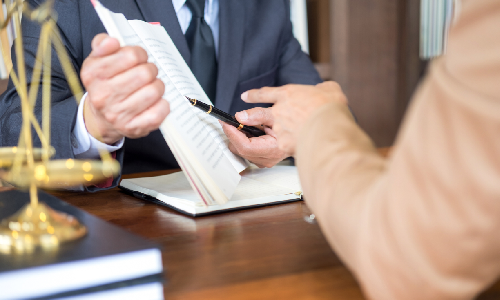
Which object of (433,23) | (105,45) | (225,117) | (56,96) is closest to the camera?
(105,45)

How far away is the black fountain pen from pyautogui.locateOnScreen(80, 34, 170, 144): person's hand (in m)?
0.14

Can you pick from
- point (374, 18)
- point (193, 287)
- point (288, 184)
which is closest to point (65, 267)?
point (193, 287)

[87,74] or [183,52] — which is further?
[183,52]

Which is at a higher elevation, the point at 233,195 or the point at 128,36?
the point at 128,36

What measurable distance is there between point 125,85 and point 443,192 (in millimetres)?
479

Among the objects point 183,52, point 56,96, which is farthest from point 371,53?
point 56,96

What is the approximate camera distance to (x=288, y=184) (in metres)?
0.85

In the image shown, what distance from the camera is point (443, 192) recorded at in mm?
272

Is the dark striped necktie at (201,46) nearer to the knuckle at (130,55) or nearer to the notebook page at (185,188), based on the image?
the notebook page at (185,188)

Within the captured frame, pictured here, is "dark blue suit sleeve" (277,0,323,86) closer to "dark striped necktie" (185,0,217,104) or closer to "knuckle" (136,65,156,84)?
"dark striped necktie" (185,0,217,104)

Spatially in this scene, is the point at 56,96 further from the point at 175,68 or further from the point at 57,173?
the point at 57,173

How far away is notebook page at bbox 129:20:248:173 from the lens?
0.72 meters

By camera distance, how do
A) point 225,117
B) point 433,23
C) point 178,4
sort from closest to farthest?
point 225,117, point 178,4, point 433,23

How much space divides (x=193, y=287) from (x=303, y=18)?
1.73 meters
